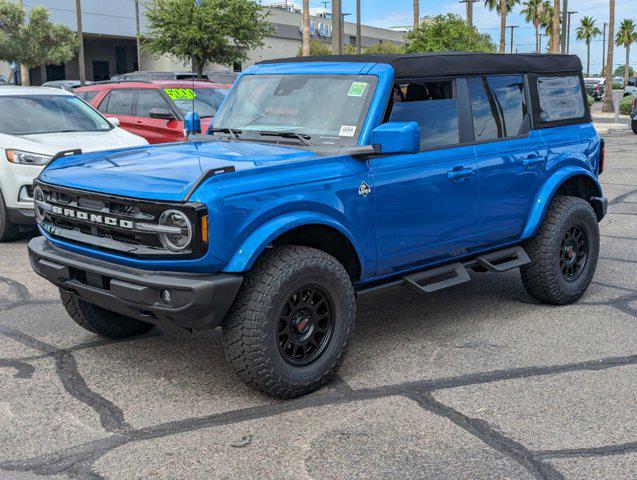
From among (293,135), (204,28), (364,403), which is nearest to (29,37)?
(204,28)

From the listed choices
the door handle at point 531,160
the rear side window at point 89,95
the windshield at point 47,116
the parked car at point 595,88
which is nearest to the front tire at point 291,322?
the door handle at point 531,160

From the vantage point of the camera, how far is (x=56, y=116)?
9406 mm

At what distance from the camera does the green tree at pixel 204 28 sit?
99.2 ft

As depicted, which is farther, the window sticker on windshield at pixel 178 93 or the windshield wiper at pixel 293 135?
the window sticker on windshield at pixel 178 93

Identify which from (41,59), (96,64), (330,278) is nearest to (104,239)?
(330,278)

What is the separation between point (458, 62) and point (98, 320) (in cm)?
299

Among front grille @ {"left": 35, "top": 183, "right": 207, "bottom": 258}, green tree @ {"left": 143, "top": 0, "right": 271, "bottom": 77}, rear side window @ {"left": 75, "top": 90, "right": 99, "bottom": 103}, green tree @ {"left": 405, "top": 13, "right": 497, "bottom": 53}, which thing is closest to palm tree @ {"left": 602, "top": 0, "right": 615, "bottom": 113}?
green tree @ {"left": 405, "top": 13, "right": 497, "bottom": 53}

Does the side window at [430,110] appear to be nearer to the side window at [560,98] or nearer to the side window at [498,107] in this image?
the side window at [498,107]

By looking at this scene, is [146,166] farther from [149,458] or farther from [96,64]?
[96,64]

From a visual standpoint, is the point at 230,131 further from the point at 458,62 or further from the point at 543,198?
the point at 543,198

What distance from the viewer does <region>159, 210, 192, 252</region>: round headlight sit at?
12.7 feet

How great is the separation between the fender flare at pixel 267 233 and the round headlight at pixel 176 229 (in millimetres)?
250

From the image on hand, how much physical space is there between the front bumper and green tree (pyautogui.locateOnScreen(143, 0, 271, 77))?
1067 inches

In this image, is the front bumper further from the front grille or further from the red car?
the red car
